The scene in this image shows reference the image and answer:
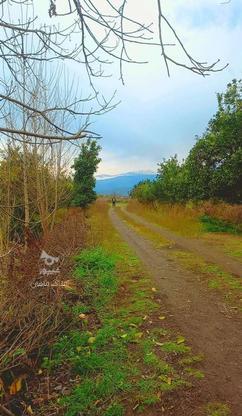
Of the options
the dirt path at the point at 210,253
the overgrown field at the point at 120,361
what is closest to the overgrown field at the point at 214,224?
the dirt path at the point at 210,253

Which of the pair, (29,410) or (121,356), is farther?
(121,356)

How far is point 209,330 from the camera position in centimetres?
543

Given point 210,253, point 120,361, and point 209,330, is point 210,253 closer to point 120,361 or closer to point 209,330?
Result: point 209,330

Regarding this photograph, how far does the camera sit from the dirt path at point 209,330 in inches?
156

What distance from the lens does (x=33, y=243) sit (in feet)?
26.8

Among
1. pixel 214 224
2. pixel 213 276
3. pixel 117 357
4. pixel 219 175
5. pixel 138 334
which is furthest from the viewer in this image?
pixel 214 224

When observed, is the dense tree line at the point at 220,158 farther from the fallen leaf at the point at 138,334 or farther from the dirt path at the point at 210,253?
the fallen leaf at the point at 138,334

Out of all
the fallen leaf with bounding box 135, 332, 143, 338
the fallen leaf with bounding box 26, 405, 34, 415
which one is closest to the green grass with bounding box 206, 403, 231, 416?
the fallen leaf with bounding box 26, 405, 34, 415

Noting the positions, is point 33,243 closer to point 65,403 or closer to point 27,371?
point 27,371

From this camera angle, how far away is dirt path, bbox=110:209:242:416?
156 inches

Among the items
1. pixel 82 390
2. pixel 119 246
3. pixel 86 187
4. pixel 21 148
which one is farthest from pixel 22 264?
pixel 86 187

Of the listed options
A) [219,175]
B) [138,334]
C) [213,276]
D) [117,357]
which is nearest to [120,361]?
[117,357]

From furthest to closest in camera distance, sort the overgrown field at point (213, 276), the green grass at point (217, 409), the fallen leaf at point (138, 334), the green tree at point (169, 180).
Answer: the green tree at point (169, 180) < the overgrown field at point (213, 276) < the fallen leaf at point (138, 334) < the green grass at point (217, 409)

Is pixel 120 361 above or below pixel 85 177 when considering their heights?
below
